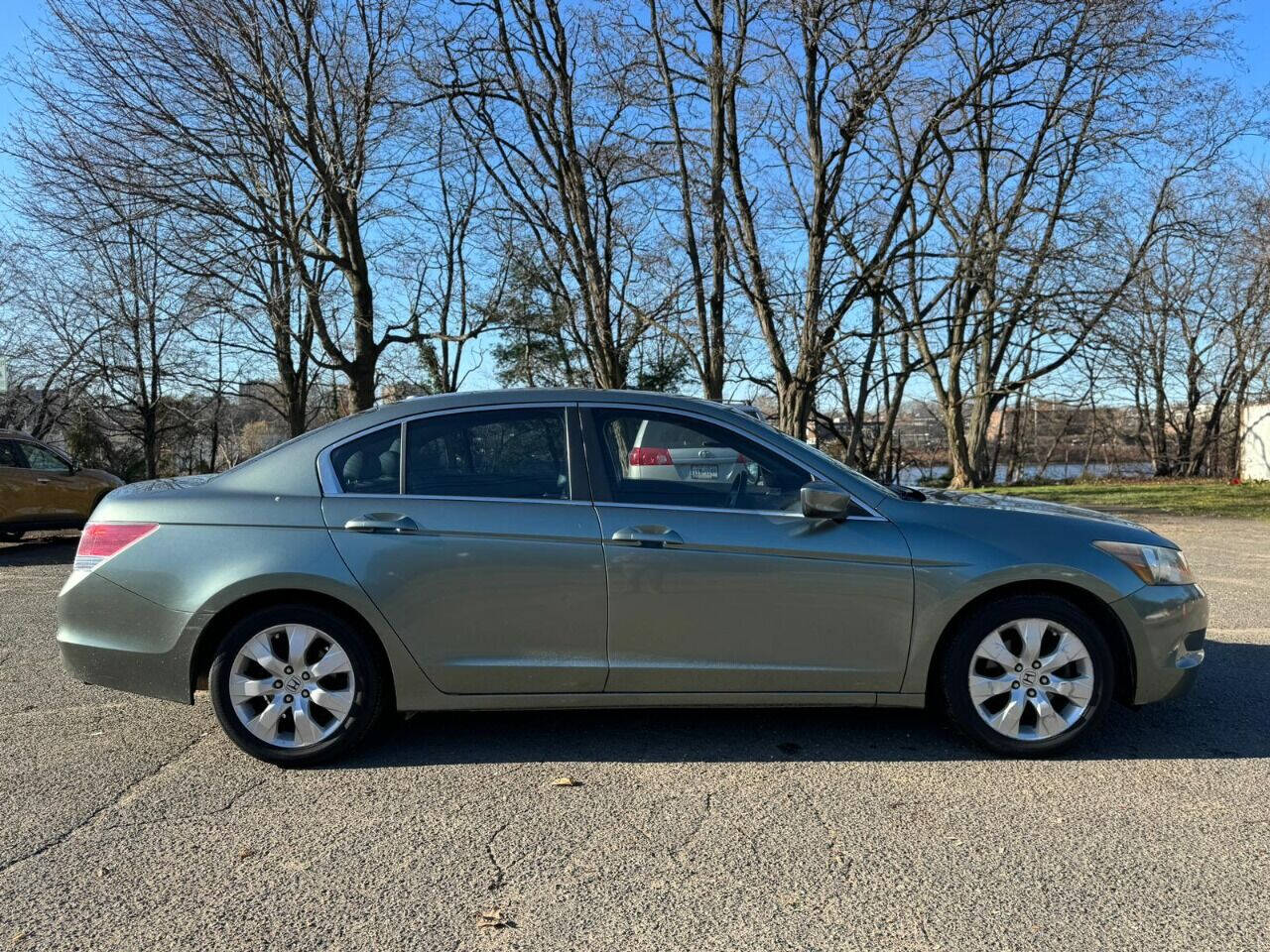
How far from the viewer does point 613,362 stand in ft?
56.7

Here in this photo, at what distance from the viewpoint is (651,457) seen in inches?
155

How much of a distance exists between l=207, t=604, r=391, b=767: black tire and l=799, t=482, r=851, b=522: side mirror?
1998mm

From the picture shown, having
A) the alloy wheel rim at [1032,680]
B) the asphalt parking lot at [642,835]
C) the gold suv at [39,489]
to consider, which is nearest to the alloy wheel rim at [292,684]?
the asphalt parking lot at [642,835]

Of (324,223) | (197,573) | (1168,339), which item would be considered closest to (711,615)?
(197,573)

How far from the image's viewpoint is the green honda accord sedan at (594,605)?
3.62 m

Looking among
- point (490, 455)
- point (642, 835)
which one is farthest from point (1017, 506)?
point (490, 455)

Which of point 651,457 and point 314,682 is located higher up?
point 651,457

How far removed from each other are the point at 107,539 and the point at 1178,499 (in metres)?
19.7

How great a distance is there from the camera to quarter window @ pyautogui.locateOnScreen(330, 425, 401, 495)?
3.79m

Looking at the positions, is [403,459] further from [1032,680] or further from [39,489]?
[39,489]

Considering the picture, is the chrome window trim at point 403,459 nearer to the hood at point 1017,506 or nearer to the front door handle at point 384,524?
the front door handle at point 384,524

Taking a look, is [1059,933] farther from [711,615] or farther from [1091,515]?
[1091,515]

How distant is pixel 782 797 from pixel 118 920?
228 centimetres

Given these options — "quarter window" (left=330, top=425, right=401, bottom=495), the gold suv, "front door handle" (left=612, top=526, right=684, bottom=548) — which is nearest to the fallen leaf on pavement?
"front door handle" (left=612, top=526, right=684, bottom=548)
